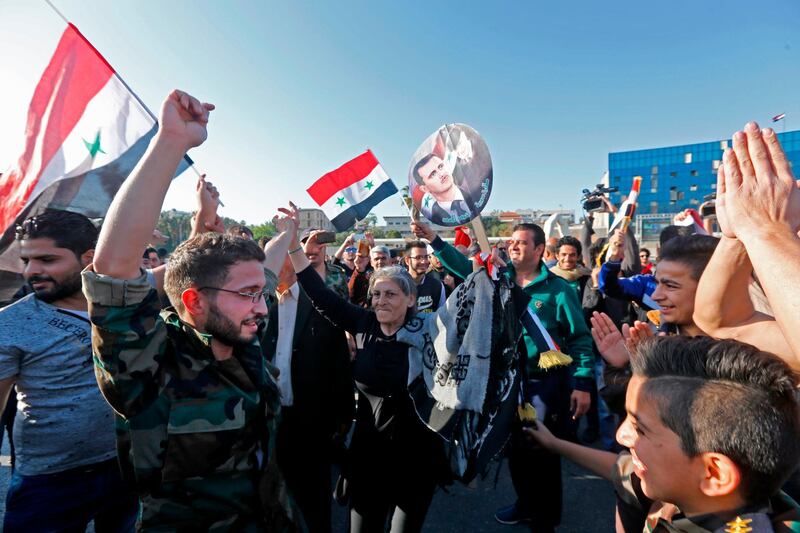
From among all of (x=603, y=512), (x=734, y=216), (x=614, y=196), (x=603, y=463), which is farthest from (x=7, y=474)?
(x=614, y=196)

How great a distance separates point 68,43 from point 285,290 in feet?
6.93

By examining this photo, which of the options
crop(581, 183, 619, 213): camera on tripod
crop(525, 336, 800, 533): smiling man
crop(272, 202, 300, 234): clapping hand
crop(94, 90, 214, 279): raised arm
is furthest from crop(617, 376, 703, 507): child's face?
crop(581, 183, 619, 213): camera on tripod

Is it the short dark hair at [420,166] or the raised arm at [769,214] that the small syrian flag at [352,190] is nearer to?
the short dark hair at [420,166]

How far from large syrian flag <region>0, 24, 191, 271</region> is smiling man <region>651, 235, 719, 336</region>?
9.97 feet

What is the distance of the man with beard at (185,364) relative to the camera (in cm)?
107

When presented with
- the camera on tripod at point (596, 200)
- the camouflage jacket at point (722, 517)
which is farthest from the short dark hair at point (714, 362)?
the camera on tripod at point (596, 200)

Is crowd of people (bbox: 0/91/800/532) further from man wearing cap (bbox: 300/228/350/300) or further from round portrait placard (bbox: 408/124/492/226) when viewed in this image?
man wearing cap (bbox: 300/228/350/300)

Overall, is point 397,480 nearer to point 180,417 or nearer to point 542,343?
point 542,343

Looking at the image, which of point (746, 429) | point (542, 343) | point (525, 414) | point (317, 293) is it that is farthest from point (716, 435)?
point (317, 293)

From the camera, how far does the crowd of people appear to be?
3.39 ft

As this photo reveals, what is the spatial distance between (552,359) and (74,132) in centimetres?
336

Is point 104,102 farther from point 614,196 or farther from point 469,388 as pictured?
point 614,196

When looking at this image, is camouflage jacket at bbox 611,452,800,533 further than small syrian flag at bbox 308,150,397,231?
No

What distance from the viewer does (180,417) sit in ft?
4.18
